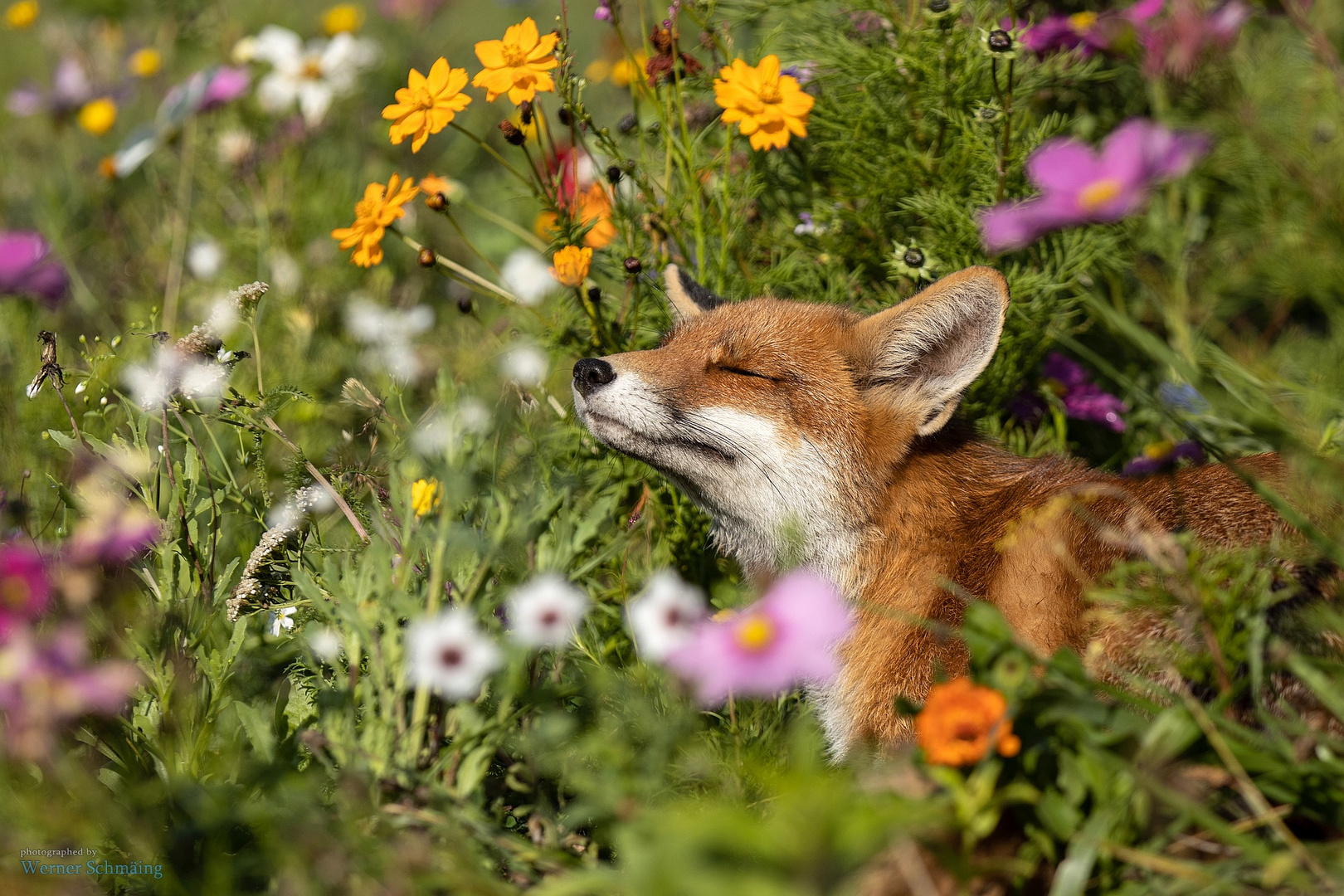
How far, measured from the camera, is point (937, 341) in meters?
3.27

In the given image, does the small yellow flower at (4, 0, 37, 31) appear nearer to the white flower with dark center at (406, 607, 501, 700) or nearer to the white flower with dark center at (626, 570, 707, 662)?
the white flower with dark center at (406, 607, 501, 700)

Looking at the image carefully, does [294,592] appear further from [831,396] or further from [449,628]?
[831,396]

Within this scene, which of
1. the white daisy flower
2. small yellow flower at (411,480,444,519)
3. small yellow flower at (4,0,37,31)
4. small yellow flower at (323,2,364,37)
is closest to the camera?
small yellow flower at (411,480,444,519)

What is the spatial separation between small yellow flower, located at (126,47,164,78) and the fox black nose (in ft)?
15.7

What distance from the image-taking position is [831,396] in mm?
3330

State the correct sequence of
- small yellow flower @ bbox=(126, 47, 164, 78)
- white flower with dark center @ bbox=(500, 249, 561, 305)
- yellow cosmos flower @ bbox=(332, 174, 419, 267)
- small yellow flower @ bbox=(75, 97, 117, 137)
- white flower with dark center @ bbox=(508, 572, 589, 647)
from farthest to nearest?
small yellow flower @ bbox=(126, 47, 164, 78)
small yellow flower @ bbox=(75, 97, 117, 137)
white flower with dark center @ bbox=(500, 249, 561, 305)
yellow cosmos flower @ bbox=(332, 174, 419, 267)
white flower with dark center @ bbox=(508, 572, 589, 647)

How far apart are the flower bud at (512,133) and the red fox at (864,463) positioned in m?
0.71

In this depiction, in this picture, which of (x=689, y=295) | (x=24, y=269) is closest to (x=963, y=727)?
(x=689, y=295)

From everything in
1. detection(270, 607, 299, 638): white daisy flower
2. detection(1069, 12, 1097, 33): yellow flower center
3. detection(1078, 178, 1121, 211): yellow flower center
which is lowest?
detection(270, 607, 299, 638): white daisy flower

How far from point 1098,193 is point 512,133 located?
1.93 metres

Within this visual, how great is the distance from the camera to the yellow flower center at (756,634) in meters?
1.72

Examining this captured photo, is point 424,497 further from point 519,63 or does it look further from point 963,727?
point 519,63

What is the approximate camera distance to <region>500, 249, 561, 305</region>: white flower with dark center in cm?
445

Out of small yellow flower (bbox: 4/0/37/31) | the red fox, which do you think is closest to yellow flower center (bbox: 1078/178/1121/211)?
the red fox
